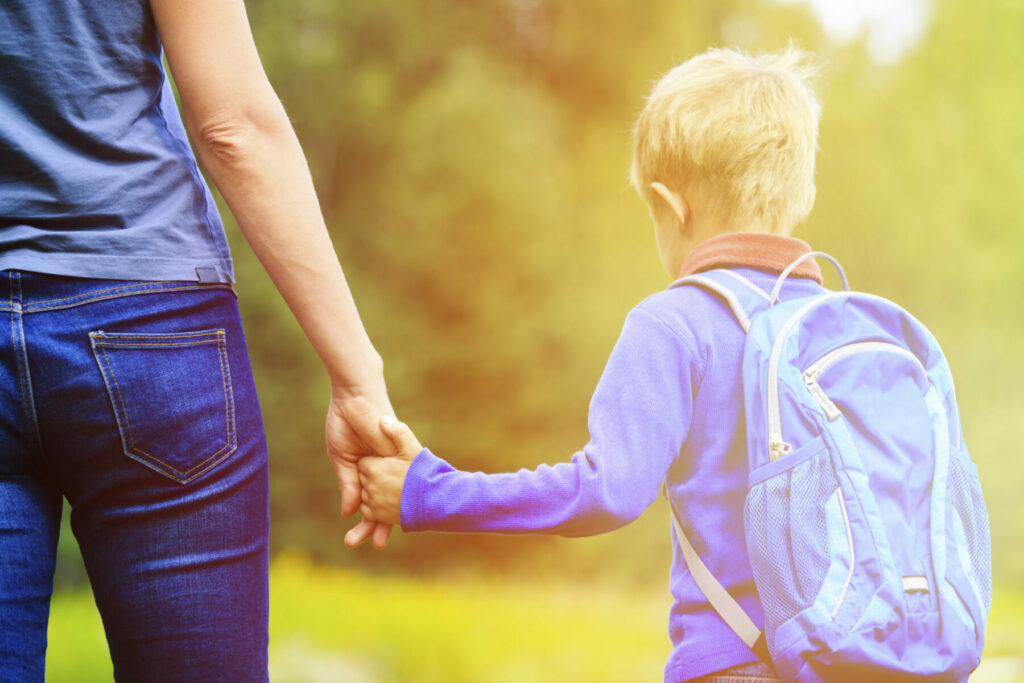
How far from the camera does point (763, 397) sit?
1.28 metres

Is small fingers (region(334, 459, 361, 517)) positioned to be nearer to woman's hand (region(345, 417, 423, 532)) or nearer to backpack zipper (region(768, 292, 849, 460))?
woman's hand (region(345, 417, 423, 532))

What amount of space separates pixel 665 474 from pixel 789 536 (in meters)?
0.20

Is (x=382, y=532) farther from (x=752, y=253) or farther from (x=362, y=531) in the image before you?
(x=752, y=253)

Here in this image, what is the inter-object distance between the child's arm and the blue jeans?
0.91 feet

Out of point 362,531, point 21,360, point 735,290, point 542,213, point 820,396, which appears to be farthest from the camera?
point 542,213

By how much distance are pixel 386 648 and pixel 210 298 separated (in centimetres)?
476

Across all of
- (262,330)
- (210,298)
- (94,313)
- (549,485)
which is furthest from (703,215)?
(262,330)

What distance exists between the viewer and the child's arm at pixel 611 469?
1.28m

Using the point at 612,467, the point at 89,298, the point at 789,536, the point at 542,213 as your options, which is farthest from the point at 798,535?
the point at 542,213

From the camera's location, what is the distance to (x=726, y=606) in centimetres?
129

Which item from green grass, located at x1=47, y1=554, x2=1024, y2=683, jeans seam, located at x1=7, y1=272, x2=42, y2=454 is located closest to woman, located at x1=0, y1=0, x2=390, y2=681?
jeans seam, located at x1=7, y1=272, x2=42, y2=454

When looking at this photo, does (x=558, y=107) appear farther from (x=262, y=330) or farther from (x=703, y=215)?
(x=703, y=215)

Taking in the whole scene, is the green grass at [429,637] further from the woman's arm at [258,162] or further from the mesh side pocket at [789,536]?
the woman's arm at [258,162]

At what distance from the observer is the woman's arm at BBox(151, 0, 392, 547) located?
1.19 meters
